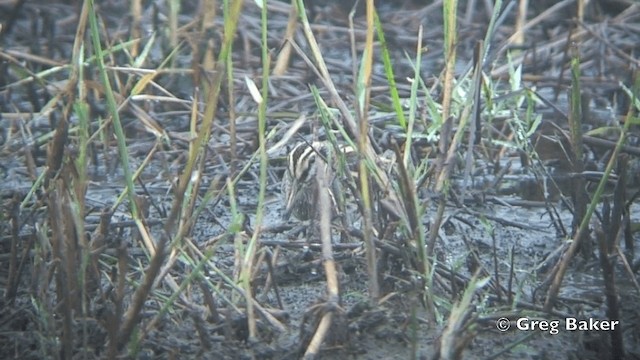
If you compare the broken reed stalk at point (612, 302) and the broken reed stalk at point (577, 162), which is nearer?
the broken reed stalk at point (612, 302)

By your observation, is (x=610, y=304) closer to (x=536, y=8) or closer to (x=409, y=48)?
(x=409, y=48)

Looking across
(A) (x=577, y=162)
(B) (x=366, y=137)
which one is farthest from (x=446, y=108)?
(A) (x=577, y=162)

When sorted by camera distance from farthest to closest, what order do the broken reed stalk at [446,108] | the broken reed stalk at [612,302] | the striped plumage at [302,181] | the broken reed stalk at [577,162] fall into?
the striped plumage at [302,181]
the broken reed stalk at [577,162]
the broken reed stalk at [446,108]
the broken reed stalk at [612,302]

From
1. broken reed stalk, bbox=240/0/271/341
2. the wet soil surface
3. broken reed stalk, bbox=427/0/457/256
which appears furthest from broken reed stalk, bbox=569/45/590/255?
broken reed stalk, bbox=240/0/271/341

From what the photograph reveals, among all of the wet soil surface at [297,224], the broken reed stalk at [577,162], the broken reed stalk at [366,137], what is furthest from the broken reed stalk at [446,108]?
the broken reed stalk at [577,162]

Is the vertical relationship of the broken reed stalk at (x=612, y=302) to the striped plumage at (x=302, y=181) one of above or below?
below

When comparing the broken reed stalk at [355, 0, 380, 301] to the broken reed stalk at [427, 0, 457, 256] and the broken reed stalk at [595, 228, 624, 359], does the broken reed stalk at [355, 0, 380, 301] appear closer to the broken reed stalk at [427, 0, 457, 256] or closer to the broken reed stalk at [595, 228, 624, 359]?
the broken reed stalk at [427, 0, 457, 256]

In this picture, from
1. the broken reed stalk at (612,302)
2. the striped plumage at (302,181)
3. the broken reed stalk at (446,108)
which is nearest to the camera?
the broken reed stalk at (612,302)

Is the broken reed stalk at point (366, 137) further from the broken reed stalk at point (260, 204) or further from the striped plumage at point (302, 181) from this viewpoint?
the striped plumage at point (302, 181)

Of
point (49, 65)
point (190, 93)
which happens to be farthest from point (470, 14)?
point (49, 65)
